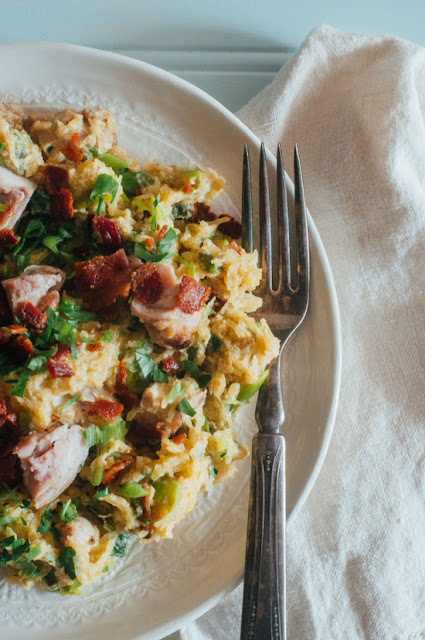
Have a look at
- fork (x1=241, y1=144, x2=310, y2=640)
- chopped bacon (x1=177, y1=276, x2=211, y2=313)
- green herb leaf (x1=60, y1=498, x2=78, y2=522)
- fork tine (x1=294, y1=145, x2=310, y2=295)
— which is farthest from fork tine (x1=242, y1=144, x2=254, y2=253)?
green herb leaf (x1=60, y1=498, x2=78, y2=522)

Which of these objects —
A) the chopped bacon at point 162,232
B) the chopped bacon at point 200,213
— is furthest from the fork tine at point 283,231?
the chopped bacon at point 162,232

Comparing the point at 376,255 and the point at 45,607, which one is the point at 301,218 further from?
the point at 45,607

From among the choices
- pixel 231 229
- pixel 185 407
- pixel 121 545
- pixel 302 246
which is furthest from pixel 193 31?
pixel 121 545

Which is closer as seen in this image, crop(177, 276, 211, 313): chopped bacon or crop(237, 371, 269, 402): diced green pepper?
crop(177, 276, 211, 313): chopped bacon

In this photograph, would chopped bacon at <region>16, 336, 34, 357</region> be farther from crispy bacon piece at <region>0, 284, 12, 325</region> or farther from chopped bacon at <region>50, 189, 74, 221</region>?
chopped bacon at <region>50, 189, 74, 221</region>

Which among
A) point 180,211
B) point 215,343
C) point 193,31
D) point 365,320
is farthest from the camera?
point 193,31

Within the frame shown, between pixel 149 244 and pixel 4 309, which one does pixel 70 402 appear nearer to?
pixel 4 309

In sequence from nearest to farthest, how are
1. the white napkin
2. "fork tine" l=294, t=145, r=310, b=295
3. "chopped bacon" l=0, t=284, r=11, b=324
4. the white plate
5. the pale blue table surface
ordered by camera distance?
1. "chopped bacon" l=0, t=284, r=11, b=324
2. the white plate
3. "fork tine" l=294, t=145, r=310, b=295
4. the white napkin
5. the pale blue table surface
